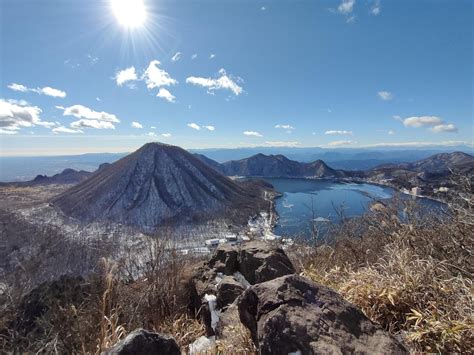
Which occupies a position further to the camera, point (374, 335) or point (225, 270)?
point (225, 270)

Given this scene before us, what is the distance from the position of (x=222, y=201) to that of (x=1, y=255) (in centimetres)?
7184

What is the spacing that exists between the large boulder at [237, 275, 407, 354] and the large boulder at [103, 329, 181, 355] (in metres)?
0.79

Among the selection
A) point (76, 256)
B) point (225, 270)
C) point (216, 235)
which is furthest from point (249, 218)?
point (225, 270)

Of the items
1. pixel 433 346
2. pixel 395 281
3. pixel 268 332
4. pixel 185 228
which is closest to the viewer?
pixel 268 332

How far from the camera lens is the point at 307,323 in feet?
8.82

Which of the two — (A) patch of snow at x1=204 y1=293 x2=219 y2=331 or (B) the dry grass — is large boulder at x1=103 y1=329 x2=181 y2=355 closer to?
(A) patch of snow at x1=204 y1=293 x2=219 y2=331

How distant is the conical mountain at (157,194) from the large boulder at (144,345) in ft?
311

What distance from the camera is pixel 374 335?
2785 mm

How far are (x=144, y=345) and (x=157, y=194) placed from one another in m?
117

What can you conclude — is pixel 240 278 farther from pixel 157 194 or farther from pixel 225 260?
pixel 157 194

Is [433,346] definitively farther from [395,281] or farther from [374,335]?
[395,281]

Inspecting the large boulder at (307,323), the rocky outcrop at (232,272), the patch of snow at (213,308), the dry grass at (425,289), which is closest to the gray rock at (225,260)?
the rocky outcrop at (232,272)

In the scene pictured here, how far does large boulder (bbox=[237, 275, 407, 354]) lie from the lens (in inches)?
101

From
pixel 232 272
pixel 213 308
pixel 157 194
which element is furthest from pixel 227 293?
pixel 157 194
